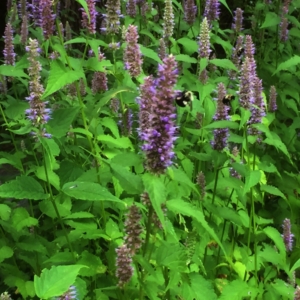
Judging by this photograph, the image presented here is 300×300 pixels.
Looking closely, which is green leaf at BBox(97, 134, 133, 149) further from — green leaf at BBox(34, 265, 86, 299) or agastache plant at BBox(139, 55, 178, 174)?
green leaf at BBox(34, 265, 86, 299)

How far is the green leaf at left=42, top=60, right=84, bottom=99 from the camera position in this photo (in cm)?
239

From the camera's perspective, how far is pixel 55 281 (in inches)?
69.6

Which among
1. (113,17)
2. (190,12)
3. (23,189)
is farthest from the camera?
(190,12)

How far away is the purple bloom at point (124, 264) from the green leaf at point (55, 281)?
15.4 inches

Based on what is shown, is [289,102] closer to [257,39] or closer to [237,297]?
[257,39]

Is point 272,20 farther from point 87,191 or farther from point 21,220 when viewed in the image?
point 87,191

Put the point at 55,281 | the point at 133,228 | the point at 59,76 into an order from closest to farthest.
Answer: the point at 55,281, the point at 133,228, the point at 59,76

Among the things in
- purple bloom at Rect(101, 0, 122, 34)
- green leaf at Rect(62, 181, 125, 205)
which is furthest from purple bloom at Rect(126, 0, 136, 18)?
green leaf at Rect(62, 181, 125, 205)

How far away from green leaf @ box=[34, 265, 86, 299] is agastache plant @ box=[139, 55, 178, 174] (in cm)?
50

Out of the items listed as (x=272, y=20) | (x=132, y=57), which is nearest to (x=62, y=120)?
(x=132, y=57)

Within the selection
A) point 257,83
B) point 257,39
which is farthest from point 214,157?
point 257,39

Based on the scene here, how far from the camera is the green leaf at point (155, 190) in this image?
1789 mm

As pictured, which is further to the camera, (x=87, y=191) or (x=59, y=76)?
(x=59, y=76)

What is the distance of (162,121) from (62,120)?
86 cm
